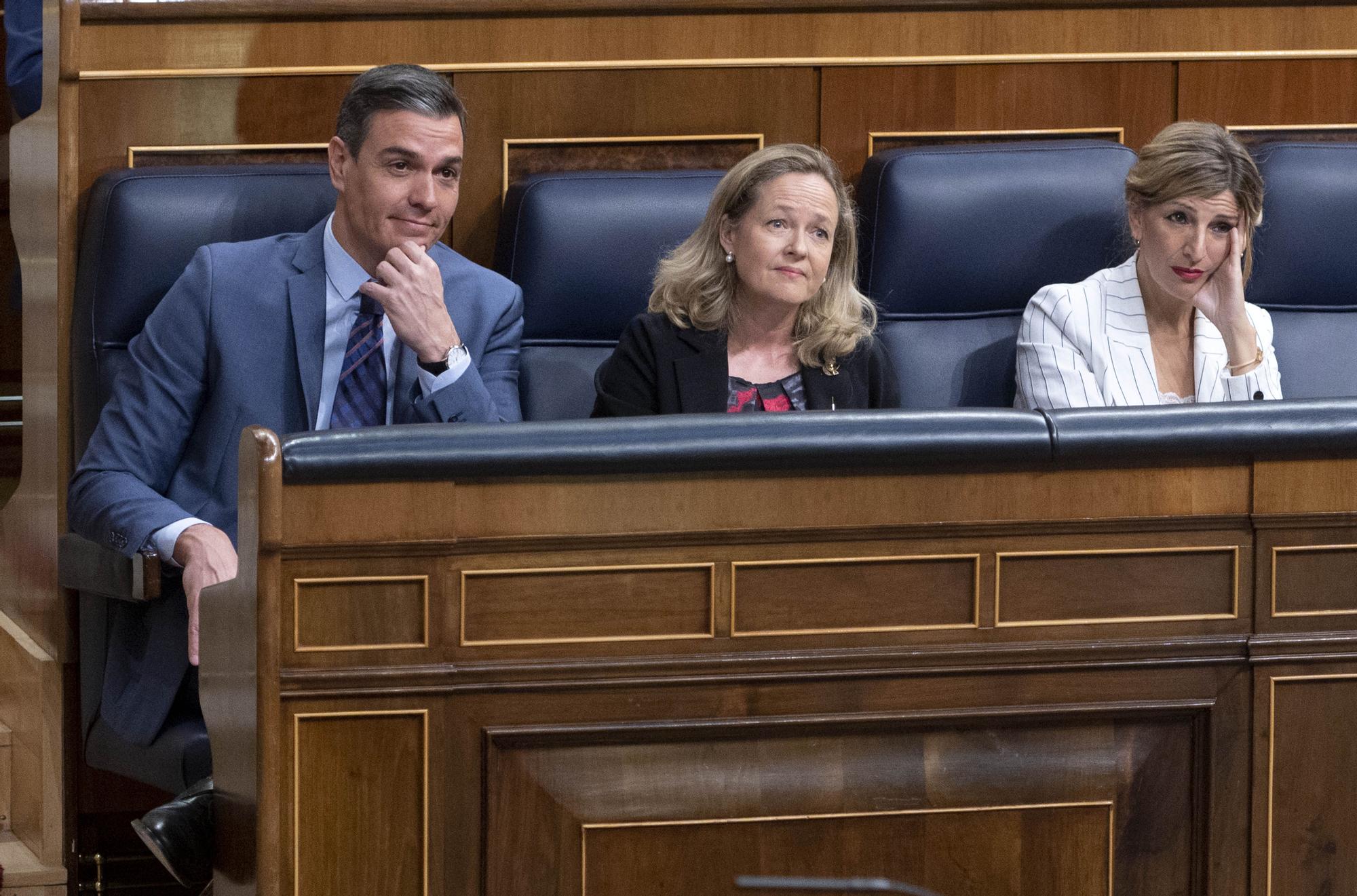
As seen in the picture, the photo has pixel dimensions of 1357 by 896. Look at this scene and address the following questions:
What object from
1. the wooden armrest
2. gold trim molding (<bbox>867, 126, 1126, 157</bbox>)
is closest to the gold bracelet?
gold trim molding (<bbox>867, 126, 1126, 157</bbox>)

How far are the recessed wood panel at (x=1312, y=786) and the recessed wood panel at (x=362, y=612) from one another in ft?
1.72

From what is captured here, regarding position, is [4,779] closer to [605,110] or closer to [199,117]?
[199,117]

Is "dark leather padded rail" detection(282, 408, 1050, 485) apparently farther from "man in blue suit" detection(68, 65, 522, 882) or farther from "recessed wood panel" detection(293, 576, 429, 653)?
"man in blue suit" detection(68, 65, 522, 882)

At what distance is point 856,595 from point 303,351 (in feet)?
2.03

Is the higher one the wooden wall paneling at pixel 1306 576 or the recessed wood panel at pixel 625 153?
the recessed wood panel at pixel 625 153

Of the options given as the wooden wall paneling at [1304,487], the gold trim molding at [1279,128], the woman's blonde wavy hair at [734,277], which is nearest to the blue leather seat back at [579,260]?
the woman's blonde wavy hair at [734,277]

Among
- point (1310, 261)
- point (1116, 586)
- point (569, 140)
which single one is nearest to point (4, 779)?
point (569, 140)

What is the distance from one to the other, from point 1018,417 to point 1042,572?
3.8 inches

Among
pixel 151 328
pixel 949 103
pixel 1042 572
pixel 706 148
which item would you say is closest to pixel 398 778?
pixel 1042 572

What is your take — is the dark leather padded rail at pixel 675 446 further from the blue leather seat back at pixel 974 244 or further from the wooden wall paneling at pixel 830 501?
the blue leather seat back at pixel 974 244

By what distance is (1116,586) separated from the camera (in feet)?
3.45

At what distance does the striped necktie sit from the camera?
1.47 m

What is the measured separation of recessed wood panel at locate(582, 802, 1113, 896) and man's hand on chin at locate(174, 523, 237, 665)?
1.31 feet

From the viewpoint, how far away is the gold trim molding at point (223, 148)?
1.60 meters
